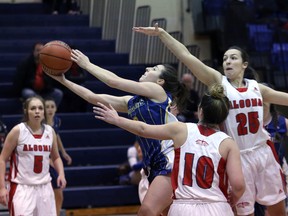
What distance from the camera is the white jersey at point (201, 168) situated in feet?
15.0

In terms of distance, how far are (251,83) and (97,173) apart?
491cm

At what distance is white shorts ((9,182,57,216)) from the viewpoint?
21.3ft

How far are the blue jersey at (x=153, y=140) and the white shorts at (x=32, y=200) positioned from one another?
1.36 m

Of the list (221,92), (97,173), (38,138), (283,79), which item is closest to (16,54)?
(97,173)

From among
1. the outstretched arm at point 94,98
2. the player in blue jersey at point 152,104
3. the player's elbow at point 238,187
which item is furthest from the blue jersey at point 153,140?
the player's elbow at point 238,187

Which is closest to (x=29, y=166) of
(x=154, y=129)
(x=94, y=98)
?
(x=94, y=98)

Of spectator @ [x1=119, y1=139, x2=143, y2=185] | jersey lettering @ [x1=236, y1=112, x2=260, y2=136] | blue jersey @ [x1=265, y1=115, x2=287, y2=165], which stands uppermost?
jersey lettering @ [x1=236, y1=112, x2=260, y2=136]

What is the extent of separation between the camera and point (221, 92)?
15.8 ft

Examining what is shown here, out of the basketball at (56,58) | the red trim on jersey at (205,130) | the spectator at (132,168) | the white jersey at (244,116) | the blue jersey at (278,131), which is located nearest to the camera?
the red trim on jersey at (205,130)

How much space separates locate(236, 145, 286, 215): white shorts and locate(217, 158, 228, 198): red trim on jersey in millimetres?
1045

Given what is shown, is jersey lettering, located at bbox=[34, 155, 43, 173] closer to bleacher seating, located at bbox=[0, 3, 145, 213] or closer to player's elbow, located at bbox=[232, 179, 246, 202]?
player's elbow, located at bbox=[232, 179, 246, 202]

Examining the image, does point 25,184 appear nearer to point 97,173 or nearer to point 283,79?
point 97,173

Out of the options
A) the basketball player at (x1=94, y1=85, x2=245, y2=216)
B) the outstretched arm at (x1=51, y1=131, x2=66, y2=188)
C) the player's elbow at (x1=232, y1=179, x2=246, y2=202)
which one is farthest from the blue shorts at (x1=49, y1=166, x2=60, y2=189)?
the player's elbow at (x1=232, y1=179, x2=246, y2=202)

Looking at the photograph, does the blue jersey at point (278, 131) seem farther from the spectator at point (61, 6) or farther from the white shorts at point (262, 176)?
the spectator at point (61, 6)
